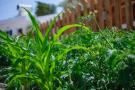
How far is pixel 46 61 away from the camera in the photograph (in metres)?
3.32

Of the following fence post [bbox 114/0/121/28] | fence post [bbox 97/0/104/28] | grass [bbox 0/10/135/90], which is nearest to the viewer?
grass [bbox 0/10/135/90]

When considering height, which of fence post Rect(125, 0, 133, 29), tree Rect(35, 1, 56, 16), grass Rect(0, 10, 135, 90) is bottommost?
grass Rect(0, 10, 135, 90)

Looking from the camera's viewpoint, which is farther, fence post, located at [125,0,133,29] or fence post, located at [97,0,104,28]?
fence post, located at [97,0,104,28]

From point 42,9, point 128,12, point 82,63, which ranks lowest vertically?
point 82,63

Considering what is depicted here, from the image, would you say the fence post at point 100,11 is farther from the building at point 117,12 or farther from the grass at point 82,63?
the grass at point 82,63

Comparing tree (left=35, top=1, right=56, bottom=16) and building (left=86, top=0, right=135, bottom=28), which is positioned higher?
tree (left=35, top=1, right=56, bottom=16)

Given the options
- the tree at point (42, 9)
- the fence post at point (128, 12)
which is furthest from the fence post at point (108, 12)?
the tree at point (42, 9)

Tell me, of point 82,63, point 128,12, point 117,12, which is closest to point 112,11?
point 117,12

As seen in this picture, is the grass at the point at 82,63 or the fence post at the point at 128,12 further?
the fence post at the point at 128,12

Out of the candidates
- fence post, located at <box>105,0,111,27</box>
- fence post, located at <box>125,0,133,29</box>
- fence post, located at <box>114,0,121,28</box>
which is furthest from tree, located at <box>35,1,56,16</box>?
fence post, located at <box>125,0,133,29</box>

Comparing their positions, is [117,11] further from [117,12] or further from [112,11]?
[112,11]

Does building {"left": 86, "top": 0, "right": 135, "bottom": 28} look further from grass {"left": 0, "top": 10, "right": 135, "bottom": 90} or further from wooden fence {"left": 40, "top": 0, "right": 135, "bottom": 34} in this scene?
grass {"left": 0, "top": 10, "right": 135, "bottom": 90}

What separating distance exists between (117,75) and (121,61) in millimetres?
129

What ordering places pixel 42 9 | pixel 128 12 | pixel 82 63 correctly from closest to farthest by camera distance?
pixel 82 63
pixel 128 12
pixel 42 9
